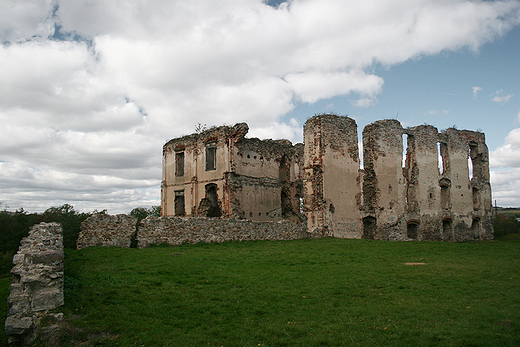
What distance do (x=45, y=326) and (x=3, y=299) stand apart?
11.8 feet

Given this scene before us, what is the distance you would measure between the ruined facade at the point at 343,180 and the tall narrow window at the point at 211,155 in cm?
8

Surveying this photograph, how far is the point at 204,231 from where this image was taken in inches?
697

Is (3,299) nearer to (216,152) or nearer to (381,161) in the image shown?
(216,152)

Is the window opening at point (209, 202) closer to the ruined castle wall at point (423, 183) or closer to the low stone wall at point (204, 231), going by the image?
the low stone wall at point (204, 231)

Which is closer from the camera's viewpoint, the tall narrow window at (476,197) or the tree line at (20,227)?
the tree line at (20,227)

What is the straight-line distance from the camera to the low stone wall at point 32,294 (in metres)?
5.40

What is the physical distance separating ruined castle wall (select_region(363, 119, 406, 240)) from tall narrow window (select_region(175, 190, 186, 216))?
14.9 m

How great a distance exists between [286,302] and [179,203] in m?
22.5

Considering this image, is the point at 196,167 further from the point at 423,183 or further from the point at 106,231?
the point at 423,183

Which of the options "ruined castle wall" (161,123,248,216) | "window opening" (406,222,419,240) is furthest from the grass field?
"window opening" (406,222,419,240)

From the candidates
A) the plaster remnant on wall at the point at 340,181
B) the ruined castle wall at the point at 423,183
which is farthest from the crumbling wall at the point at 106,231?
the ruined castle wall at the point at 423,183

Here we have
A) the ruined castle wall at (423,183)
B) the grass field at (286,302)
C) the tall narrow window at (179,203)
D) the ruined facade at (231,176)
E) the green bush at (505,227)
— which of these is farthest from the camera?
the green bush at (505,227)

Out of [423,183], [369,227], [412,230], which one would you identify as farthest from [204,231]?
[423,183]

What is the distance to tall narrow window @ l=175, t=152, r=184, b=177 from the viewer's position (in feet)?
95.4
